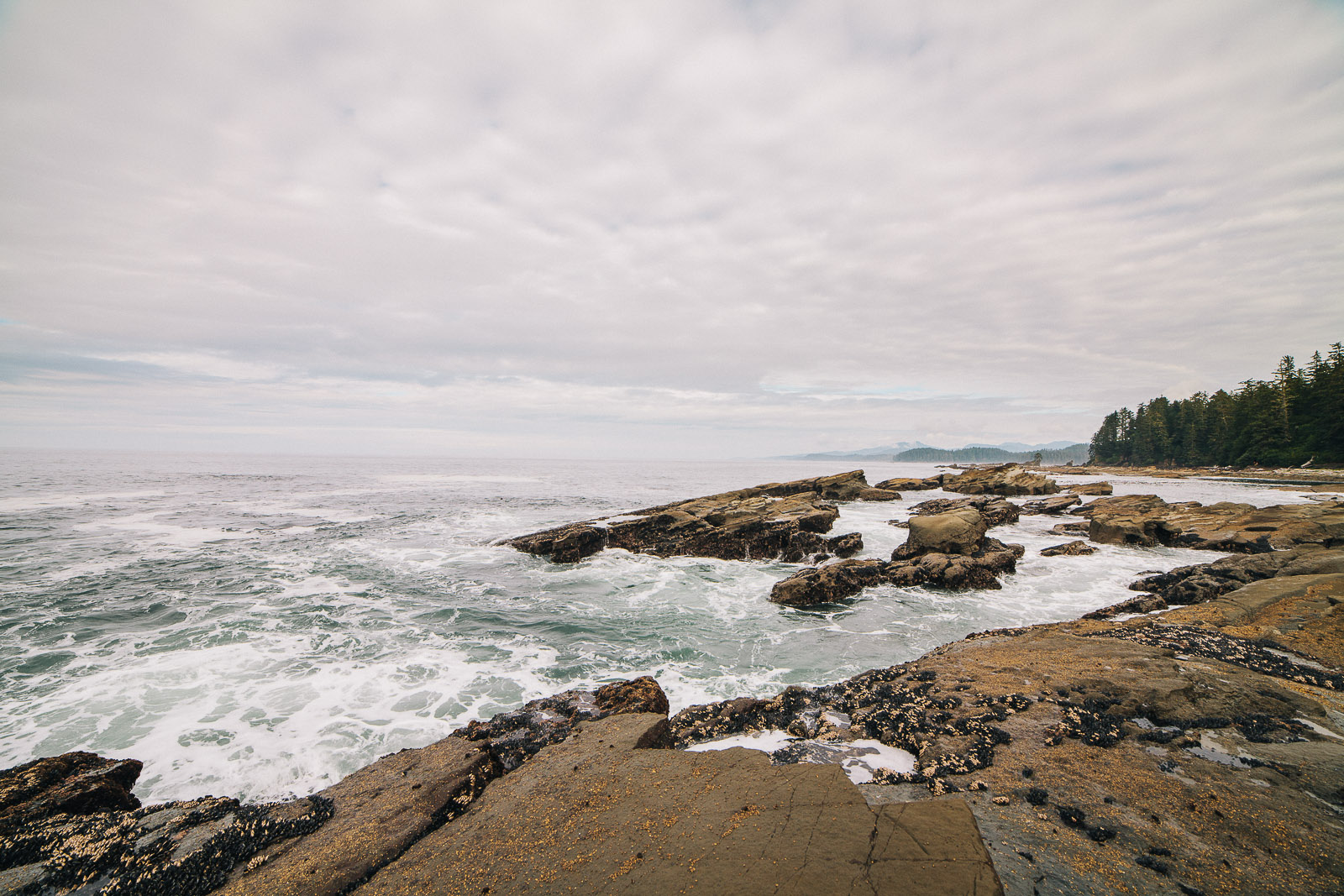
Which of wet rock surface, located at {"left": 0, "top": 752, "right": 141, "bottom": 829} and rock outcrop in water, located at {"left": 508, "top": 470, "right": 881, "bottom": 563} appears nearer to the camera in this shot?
wet rock surface, located at {"left": 0, "top": 752, "right": 141, "bottom": 829}

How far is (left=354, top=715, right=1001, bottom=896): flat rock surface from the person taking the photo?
12.8ft

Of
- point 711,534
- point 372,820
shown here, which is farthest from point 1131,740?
point 711,534

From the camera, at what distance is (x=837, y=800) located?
4.89 meters

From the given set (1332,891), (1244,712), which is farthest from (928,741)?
(1244,712)

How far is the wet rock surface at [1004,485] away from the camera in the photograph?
52750mm

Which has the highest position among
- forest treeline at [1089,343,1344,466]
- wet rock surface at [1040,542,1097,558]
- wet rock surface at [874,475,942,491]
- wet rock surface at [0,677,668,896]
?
forest treeline at [1089,343,1344,466]

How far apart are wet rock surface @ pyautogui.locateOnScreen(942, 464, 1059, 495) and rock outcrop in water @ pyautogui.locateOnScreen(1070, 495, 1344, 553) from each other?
22.4 m

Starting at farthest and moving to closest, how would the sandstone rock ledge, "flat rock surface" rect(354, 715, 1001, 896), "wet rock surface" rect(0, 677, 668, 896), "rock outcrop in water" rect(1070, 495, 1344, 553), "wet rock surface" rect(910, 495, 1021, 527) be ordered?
1. "wet rock surface" rect(910, 495, 1021, 527)
2. "rock outcrop in water" rect(1070, 495, 1344, 553)
3. "wet rock surface" rect(0, 677, 668, 896)
4. the sandstone rock ledge
5. "flat rock surface" rect(354, 715, 1001, 896)

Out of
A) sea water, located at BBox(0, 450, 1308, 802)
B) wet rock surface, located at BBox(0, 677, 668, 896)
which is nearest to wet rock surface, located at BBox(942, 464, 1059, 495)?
sea water, located at BBox(0, 450, 1308, 802)

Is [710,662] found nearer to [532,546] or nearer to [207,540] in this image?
[532,546]

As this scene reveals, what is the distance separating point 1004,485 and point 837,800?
199 ft

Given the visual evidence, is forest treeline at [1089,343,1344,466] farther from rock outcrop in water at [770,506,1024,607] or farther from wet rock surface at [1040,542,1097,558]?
rock outcrop in water at [770,506,1024,607]

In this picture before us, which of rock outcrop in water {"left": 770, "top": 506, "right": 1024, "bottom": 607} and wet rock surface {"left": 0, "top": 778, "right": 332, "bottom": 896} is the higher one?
wet rock surface {"left": 0, "top": 778, "right": 332, "bottom": 896}

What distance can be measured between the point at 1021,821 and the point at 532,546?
78.9 feet
